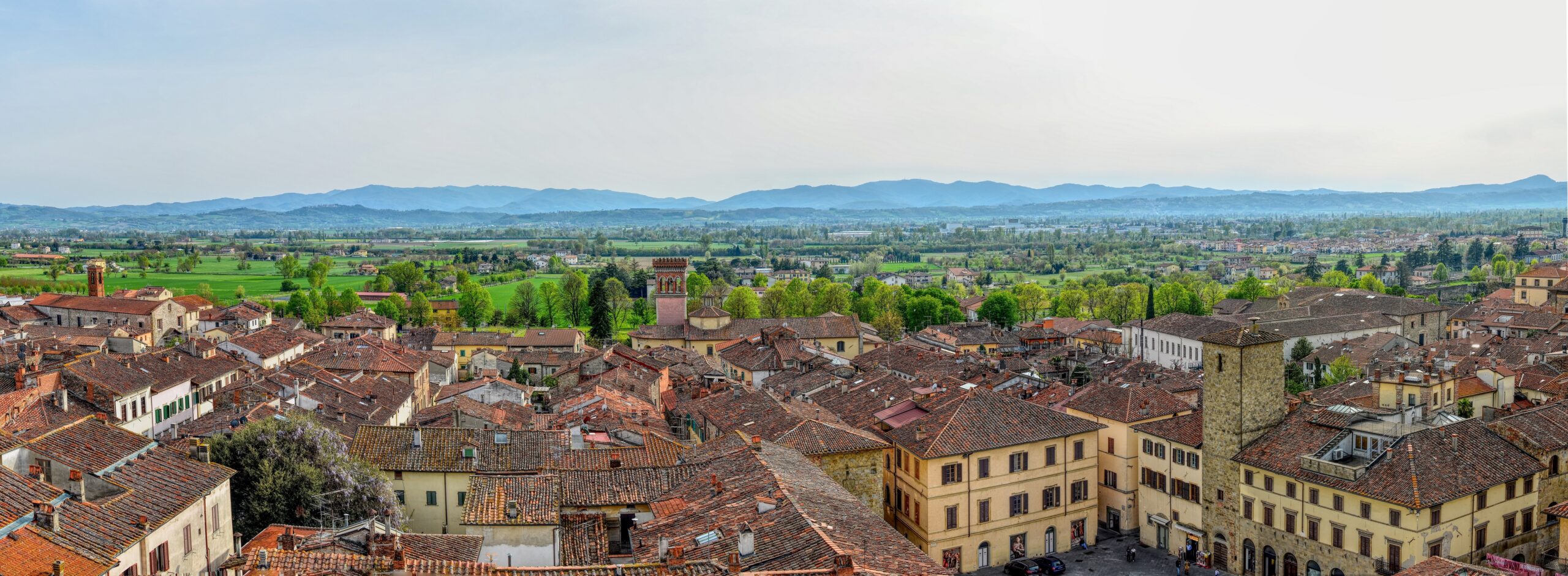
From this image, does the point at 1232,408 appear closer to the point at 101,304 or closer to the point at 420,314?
the point at 101,304

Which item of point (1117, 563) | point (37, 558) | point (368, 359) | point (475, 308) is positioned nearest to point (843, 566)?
point (37, 558)

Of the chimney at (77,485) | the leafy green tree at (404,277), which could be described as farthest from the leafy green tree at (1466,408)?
the leafy green tree at (404,277)

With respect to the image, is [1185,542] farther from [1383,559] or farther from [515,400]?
[515,400]

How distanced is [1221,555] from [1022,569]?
256 inches

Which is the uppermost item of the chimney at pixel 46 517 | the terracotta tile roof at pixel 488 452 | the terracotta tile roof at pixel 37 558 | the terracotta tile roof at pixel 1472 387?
the chimney at pixel 46 517

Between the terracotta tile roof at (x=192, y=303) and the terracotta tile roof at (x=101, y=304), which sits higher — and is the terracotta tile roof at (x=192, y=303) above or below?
below

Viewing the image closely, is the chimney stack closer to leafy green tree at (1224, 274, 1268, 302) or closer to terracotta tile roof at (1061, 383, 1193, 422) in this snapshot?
terracotta tile roof at (1061, 383, 1193, 422)

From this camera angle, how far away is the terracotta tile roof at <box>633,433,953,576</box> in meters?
17.8

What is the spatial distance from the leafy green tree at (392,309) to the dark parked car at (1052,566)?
8741 cm

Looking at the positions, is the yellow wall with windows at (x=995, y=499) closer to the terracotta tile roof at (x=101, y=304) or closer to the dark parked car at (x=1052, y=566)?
the dark parked car at (x=1052, y=566)

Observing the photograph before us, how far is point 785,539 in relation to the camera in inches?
730

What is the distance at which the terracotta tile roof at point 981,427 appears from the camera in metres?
32.2

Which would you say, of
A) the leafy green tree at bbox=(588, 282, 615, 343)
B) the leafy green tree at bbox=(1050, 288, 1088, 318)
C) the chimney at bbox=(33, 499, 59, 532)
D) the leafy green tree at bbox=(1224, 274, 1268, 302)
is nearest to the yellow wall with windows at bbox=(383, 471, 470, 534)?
the chimney at bbox=(33, 499, 59, 532)

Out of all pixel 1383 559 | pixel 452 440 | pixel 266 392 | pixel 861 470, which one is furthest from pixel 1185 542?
pixel 266 392
